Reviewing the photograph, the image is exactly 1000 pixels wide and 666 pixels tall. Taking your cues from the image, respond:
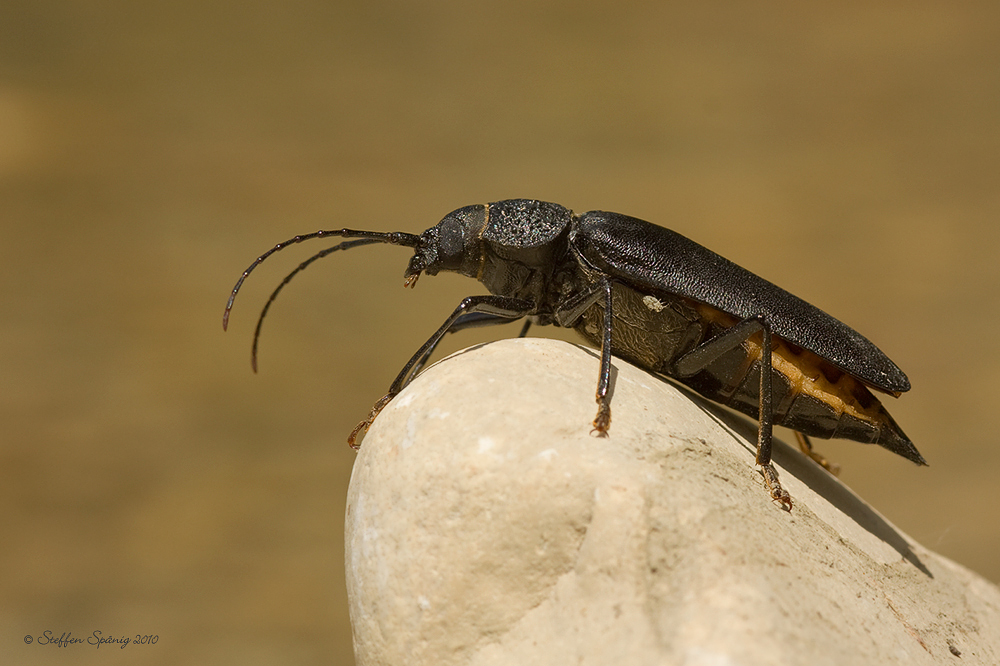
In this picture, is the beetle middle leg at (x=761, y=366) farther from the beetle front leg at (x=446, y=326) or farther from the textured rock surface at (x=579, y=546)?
the beetle front leg at (x=446, y=326)

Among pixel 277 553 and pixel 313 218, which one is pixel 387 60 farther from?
pixel 277 553

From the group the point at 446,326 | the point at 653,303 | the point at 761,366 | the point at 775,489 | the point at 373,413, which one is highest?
the point at 653,303

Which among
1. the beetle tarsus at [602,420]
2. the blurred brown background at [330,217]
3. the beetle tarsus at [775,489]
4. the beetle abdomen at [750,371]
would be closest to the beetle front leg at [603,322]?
the beetle tarsus at [602,420]

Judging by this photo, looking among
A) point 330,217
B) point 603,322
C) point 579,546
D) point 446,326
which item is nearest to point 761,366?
point 603,322

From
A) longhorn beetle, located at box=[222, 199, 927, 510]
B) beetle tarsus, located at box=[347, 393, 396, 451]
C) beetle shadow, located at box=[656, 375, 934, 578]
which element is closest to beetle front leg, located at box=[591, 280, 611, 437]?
longhorn beetle, located at box=[222, 199, 927, 510]

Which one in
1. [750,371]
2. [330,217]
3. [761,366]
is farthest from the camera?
[330,217]

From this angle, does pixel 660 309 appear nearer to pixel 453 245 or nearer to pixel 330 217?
pixel 453 245
